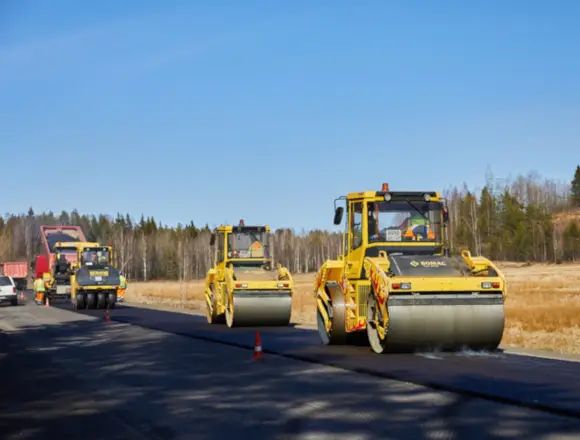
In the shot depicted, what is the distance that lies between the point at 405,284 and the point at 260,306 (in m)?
8.98

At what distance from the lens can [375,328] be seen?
49.1 ft

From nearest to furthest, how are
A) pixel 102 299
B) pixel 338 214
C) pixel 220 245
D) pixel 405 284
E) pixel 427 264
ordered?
pixel 405 284
pixel 427 264
pixel 338 214
pixel 220 245
pixel 102 299

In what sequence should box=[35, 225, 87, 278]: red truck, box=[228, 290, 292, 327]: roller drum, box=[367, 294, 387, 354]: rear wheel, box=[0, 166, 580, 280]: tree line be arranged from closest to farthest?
box=[367, 294, 387, 354]: rear wheel
box=[228, 290, 292, 327]: roller drum
box=[35, 225, 87, 278]: red truck
box=[0, 166, 580, 280]: tree line

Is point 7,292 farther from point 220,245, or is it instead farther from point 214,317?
point 220,245

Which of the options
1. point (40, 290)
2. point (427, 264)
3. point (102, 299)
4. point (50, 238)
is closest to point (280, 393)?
Result: point (427, 264)

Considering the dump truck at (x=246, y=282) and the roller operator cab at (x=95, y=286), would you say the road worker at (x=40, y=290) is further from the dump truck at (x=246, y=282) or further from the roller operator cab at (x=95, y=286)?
the dump truck at (x=246, y=282)

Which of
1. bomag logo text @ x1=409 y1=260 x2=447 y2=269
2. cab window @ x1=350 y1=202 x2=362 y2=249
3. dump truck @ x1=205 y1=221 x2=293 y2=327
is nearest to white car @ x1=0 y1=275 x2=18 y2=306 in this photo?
dump truck @ x1=205 y1=221 x2=293 y2=327

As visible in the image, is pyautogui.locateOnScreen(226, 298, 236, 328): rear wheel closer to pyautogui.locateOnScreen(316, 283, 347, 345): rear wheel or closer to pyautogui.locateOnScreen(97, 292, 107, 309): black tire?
pyautogui.locateOnScreen(316, 283, 347, 345): rear wheel

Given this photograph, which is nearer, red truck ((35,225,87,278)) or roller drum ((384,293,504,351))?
roller drum ((384,293,504,351))

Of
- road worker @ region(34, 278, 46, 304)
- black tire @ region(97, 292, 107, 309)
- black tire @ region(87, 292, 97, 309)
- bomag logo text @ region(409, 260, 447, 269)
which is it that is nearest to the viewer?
bomag logo text @ region(409, 260, 447, 269)

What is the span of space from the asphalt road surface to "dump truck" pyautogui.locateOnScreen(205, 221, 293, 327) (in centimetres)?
483

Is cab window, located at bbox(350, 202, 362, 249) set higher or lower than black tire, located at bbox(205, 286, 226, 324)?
higher

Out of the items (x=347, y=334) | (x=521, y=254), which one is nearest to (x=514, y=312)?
(x=347, y=334)

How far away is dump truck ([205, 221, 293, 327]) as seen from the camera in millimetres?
22406
